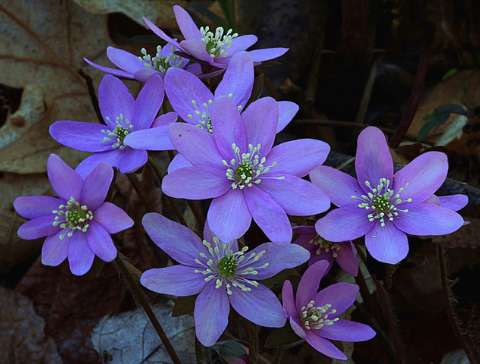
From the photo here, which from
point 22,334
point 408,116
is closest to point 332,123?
point 408,116

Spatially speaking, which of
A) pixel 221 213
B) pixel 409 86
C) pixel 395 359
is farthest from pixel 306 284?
pixel 409 86

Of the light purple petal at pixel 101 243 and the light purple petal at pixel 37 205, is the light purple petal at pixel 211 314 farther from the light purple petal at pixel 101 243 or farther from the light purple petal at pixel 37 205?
the light purple petal at pixel 37 205

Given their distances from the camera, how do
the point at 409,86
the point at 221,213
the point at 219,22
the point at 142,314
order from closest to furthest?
1. the point at 221,213
2. the point at 142,314
3. the point at 219,22
4. the point at 409,86

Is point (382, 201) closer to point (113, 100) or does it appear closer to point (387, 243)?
point (387, 243)

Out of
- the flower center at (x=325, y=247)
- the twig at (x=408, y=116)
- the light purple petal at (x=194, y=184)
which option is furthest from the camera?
the twig at (x=408, y=116)

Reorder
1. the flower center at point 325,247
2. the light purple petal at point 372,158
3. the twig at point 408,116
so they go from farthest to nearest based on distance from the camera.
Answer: the twig at point 408,116 → the flower center at point 325,247 → the light purple petal at point 372,158

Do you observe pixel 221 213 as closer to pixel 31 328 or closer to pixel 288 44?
pixel 31 328

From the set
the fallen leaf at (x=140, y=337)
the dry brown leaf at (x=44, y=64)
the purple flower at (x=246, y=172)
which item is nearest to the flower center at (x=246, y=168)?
the purple flower at (x=246, y=172)
